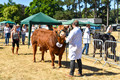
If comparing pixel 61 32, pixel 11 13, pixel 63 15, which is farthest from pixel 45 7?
pixel 61 32

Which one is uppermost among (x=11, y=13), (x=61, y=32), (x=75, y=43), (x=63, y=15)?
(x=11, y=13)

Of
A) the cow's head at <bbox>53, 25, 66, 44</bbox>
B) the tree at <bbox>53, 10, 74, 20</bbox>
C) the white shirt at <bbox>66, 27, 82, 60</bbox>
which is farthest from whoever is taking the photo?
the tree at <bbox>53, 10, 74, 20</bbox>

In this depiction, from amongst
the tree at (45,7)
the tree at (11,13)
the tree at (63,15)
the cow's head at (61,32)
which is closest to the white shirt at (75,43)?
the cow's head at (61,32)

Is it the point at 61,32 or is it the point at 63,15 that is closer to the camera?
the point at 61,32

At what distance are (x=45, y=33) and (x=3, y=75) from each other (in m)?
2.49

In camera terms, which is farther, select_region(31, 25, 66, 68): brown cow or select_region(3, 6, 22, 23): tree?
select_region(3, 6, 22, 23): tree

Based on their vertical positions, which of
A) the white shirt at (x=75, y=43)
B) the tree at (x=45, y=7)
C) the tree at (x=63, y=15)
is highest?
the tree at (x=45, y=7)

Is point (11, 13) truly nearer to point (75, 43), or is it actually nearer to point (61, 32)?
point (61, 32)

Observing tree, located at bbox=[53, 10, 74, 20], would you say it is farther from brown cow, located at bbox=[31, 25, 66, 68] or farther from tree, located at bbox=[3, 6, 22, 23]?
brown cow, located at bbox=[31, 25, 66, 68]

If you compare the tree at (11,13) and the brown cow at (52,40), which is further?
the tree at (11,13)

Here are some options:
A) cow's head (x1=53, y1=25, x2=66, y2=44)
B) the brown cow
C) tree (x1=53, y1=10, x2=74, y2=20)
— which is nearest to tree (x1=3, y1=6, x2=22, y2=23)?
tree (x1=53, y1=10, x2=74, y2=20)

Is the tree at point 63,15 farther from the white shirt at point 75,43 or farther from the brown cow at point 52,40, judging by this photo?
the white shirt at point 75,43

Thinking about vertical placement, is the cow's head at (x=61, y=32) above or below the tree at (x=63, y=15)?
below

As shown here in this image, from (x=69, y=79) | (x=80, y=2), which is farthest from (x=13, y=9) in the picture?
(x=69, y=79)
